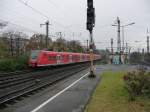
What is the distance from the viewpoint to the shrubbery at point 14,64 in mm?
45188

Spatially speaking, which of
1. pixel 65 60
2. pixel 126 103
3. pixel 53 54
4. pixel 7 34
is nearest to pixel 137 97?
pixel 126 103

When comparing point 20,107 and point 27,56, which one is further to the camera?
point 27,56

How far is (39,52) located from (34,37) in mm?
59425

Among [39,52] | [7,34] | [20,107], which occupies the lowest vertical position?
[20,107]

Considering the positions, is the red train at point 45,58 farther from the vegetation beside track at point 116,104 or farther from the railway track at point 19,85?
the vegetation beside track at point 116,104

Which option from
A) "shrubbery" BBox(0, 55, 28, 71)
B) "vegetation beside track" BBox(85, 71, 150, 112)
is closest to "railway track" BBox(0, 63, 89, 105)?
"vegetation beside track" BBox(85, 71, 150, 112)

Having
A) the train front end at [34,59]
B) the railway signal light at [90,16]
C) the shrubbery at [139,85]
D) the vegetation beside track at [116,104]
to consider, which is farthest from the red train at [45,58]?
the shrubbery at [139,85]

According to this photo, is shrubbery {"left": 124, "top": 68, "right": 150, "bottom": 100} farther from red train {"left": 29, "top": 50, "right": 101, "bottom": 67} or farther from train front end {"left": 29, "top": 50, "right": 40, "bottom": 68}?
train front end {"left": 29, "top": 50, "right": 40, "bottom": 68}

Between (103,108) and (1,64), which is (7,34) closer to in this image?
(1,64)

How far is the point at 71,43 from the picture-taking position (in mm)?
126625

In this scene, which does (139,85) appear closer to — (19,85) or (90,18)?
(19,85)

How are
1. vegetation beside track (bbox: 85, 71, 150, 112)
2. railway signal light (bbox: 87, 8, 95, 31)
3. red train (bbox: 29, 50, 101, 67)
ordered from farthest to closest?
red train (bbox: 29, 50, 101, 67) < railway signal light (bbox: 87, 8, 95, 31) < vegetation beside track (bbox: 85, 71, 150, 112)

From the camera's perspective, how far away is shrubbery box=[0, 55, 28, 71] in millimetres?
45188

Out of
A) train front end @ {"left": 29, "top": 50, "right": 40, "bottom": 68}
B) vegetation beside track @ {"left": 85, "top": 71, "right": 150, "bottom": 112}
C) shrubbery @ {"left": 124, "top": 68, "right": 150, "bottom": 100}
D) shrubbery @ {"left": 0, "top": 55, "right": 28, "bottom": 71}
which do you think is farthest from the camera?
train front end @ {"left": 29, "top": 50, "right": 40, "bottom": 68}
